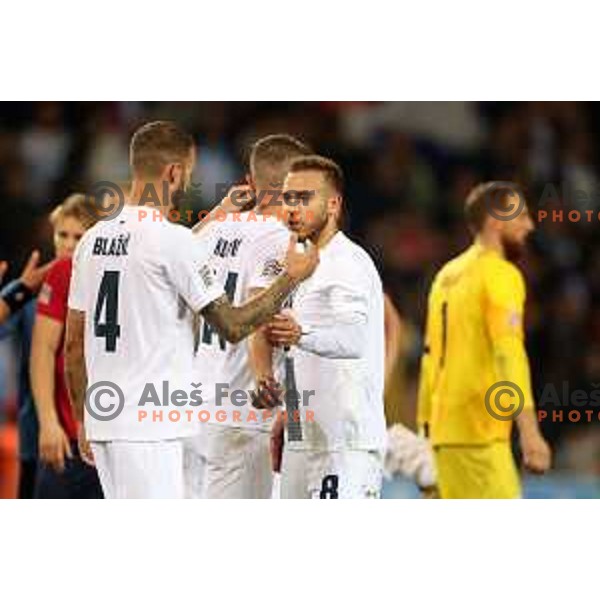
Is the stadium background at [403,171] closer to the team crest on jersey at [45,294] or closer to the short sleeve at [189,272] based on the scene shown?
the team crest on jersey at [45,294]

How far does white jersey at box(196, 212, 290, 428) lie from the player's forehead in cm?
16

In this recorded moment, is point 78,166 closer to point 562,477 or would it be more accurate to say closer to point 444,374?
point 444,374

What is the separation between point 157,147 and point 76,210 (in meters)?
0.45

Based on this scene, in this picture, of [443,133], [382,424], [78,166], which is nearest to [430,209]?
[443,133]

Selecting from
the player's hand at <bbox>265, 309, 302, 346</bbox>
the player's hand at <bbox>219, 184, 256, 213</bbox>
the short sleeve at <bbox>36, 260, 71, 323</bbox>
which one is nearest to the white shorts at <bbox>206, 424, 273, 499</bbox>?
the player's hand at <bbox>265, 309, 302, 346</bbox>

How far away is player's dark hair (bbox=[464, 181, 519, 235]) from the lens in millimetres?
7508

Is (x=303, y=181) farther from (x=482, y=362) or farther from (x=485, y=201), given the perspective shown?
(x=482, y=362)

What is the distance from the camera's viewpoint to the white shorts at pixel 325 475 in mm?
7246

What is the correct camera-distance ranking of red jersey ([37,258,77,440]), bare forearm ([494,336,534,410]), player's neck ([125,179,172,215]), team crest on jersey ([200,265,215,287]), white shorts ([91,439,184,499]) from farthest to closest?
bare forearm ([494,336,534,410]) → red jersey ([37,258,77,440]) → player's neck ([125,179,172,215]) → team crest on jersey ([200,265,215,287]) → white shorts ([91,439,184,499])

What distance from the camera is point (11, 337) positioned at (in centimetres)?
753

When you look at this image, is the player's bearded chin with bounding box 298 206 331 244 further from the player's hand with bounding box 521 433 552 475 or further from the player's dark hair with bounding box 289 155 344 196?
the player's hand with bounding box 521 433 552 475

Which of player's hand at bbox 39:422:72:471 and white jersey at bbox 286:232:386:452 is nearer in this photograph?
white jersey at bbox 286:232:386:452

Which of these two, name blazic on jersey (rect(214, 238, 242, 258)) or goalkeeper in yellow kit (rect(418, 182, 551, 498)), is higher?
name blazic on jersey (rect(214, 238, 242, 258))

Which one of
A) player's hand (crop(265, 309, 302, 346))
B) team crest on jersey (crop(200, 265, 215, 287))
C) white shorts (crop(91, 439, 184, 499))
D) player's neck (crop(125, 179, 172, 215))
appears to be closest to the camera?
white shorts (crop(91, 439, 184, 499))
